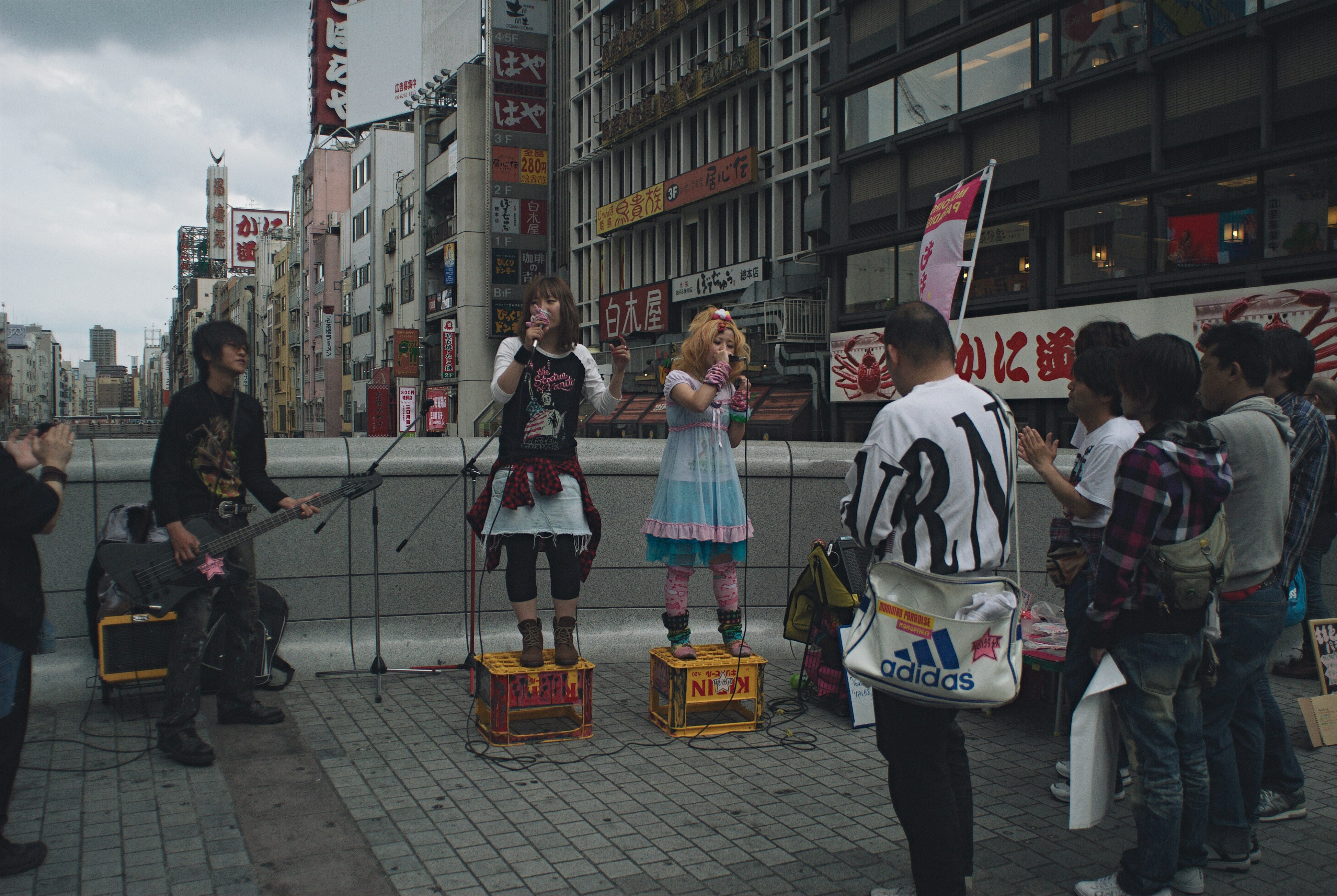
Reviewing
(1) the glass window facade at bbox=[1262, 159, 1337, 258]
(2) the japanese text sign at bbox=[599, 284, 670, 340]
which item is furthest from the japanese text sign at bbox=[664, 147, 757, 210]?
(1) the glass window facade at bbox=[1262, 159, 1337, 258]

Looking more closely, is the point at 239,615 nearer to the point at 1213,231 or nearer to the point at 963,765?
the point at 963,765

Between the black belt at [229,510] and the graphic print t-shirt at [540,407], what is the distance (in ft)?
4.41

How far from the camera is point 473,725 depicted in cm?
533

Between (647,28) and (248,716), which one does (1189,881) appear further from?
(647,28)

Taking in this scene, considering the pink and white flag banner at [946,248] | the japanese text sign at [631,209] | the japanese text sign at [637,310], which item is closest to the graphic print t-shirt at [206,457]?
the pink and white flag banner at [946,248]

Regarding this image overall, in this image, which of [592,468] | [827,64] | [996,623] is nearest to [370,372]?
[827,64]

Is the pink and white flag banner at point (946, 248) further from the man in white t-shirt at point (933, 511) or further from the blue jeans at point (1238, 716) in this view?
the man in white t-shirt at point (933, 511)

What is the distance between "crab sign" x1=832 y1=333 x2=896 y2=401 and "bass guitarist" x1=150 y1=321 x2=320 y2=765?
20.9 m

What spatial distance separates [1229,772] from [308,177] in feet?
298

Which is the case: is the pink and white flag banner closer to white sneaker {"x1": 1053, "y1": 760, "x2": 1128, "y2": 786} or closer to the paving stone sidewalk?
the paving stone sidewalk

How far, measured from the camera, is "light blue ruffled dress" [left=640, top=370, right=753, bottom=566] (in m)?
5.30

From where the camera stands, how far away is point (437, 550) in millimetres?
6715

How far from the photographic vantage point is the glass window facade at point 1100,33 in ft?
62.3

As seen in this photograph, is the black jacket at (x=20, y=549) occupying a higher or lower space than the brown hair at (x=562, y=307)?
lower
